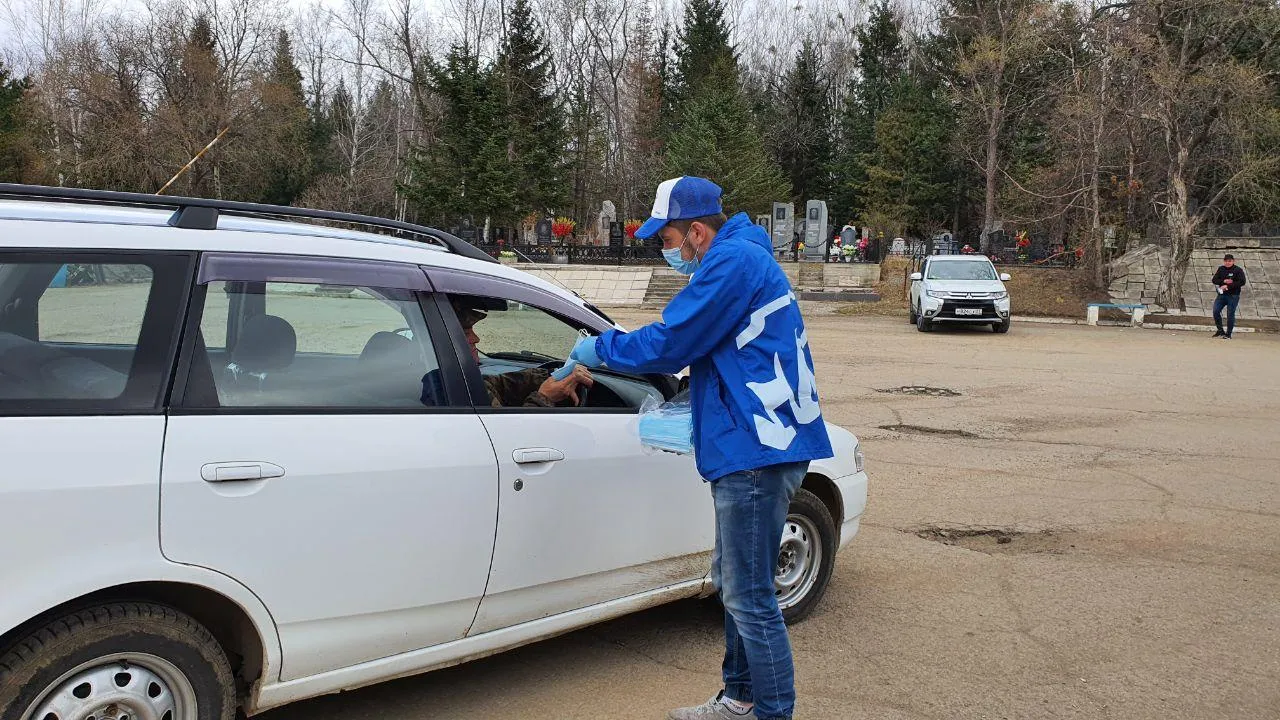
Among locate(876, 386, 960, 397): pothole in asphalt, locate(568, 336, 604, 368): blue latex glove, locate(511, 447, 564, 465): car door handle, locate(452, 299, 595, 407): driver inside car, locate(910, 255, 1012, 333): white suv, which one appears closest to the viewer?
locate(568, 336, 604, 368): blue latex glove

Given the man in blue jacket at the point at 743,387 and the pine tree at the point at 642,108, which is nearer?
the man in blue jacket at the point at 743,387

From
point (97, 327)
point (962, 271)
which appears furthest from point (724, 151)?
point (97, 327)

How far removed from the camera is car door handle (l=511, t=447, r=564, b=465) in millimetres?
3213

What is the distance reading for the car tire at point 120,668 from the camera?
2.32m

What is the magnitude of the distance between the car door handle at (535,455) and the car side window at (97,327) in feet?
3.69

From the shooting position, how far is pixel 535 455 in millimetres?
3262

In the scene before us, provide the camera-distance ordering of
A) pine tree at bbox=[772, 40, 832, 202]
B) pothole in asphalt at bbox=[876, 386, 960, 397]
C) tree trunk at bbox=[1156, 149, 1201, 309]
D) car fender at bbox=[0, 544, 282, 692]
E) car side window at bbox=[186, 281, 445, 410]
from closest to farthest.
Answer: car fender at bbox=[0, 544, 282, 692] < car side window at bbox=[186, 281, 445, 410] < pothole in asphalt at bbox=[876, 386, 960, 397] < tree trunk at bbox=[1156, 149, 1201, 309] < pine tree at bbox=[772, 40, 832, 202]

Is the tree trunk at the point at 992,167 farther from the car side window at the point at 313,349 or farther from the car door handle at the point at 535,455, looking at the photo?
the car side window at the point at 313,349

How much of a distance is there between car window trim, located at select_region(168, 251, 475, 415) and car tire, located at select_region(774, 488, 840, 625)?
1.76 m

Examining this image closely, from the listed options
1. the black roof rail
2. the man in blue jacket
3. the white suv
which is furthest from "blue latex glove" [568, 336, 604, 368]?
the white suv

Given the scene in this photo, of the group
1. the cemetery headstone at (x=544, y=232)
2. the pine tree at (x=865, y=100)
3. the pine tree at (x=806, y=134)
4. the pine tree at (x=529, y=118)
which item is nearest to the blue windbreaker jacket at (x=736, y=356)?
the cemetery headstone at (x=544, y=232)

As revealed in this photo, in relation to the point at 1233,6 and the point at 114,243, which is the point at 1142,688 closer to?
the point at 114,243

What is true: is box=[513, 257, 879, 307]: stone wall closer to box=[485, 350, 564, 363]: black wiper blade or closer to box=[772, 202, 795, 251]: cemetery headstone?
box=[772, 202, 795, 251]: cemetery headstone

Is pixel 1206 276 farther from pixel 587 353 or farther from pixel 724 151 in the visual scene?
pixel 587 353
